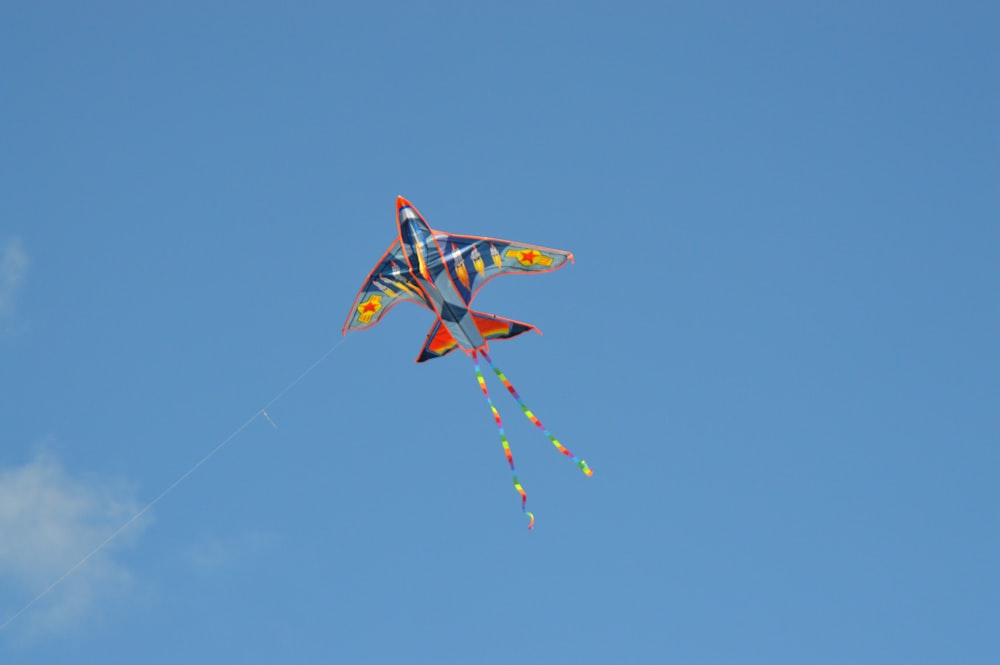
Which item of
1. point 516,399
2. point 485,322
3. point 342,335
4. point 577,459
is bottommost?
point 577,459

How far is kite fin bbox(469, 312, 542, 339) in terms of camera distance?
34.7 metres

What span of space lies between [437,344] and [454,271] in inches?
100

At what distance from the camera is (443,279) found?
34469mm

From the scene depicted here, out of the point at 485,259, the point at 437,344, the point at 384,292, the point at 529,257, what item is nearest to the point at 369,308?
the point at 384,292

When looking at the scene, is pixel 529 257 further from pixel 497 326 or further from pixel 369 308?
pixel 369 308

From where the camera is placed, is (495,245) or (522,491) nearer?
(522,491)

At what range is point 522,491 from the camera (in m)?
31.8

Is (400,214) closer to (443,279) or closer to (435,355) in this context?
(443,279)

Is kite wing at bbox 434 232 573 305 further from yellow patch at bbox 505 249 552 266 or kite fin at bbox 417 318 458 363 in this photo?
kite fin at bbox 417 318 458 363

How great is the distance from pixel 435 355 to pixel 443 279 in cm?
273

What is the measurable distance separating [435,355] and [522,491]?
19.9 ft

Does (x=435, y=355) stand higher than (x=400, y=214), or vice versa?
(x=400, y=214)

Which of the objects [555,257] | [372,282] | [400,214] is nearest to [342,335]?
[372,282]

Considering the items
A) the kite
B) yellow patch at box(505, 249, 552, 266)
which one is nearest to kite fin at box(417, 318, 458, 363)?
the kite
